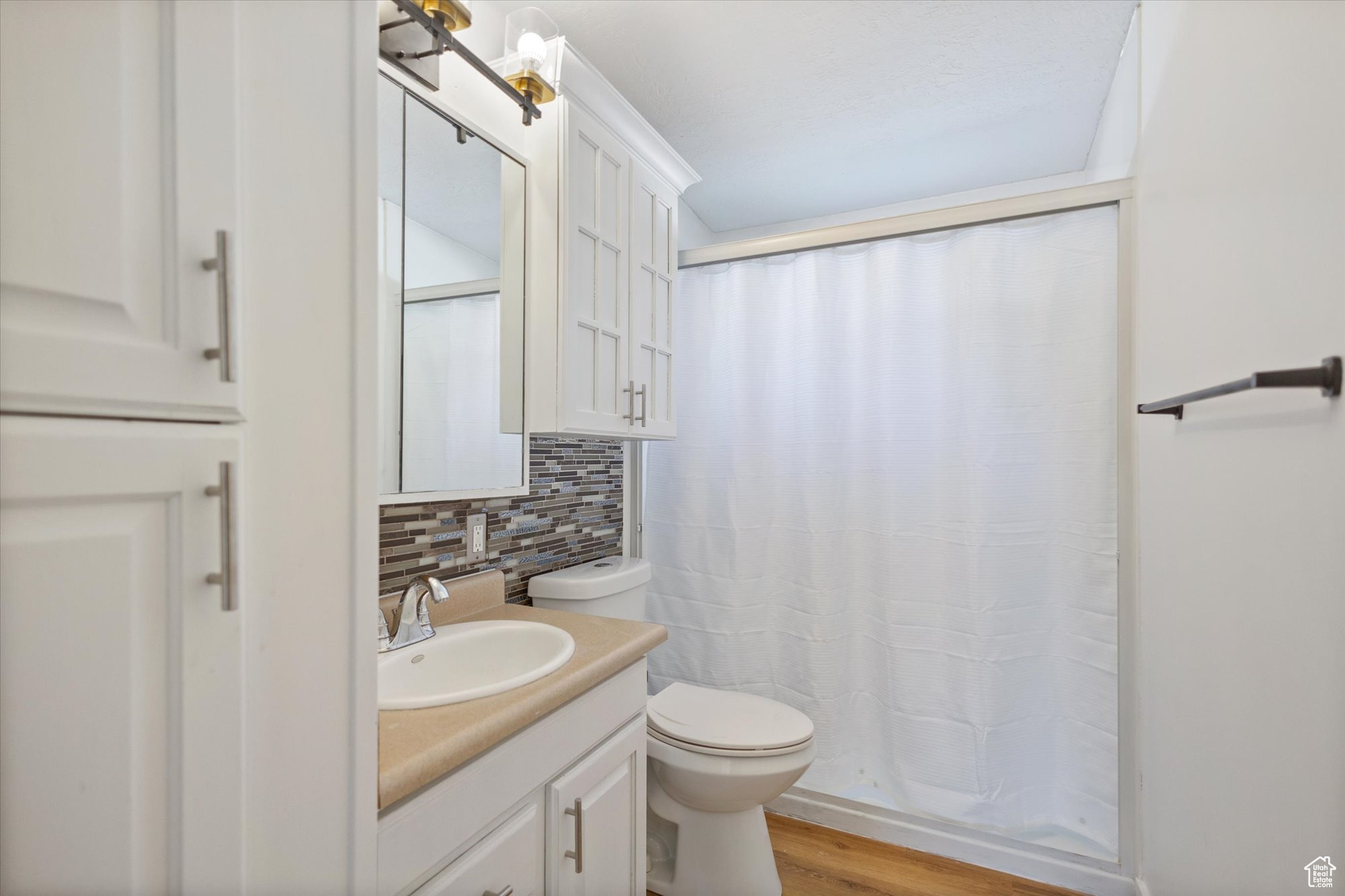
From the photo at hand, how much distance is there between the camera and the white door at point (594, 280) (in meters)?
1.60

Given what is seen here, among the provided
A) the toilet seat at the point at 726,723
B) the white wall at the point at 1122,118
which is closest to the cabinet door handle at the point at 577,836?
the toilet seat at the point at 726,723

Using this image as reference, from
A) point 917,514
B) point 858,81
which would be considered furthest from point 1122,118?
point 917,514

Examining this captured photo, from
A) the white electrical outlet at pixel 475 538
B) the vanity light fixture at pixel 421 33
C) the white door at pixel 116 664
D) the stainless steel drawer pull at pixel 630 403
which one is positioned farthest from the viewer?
the stainless steel drawer pull at pixel 630 403

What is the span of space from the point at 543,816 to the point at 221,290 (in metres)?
0.95

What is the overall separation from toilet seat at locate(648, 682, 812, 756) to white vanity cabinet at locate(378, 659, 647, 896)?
0.31m

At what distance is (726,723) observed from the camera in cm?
176

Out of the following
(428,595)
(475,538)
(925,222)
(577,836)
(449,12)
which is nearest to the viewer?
(577,836)

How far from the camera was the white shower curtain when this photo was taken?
70.4 inches

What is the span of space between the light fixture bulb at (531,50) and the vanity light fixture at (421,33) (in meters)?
0.16

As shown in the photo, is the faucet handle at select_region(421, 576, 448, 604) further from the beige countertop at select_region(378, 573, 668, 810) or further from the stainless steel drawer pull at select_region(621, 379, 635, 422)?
the stainless steel drawer pull at select_region(621, 379, 635, 422)

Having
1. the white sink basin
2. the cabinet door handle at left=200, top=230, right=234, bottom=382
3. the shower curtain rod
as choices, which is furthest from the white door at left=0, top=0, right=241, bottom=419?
the shower curtain rod

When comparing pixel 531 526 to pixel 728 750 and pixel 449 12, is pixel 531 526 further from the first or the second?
pixel 449 12

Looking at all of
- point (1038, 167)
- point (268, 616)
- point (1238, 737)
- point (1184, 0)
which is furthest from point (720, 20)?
point (1238, 737)

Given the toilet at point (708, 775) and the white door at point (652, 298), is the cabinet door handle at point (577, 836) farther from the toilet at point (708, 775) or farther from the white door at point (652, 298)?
the white door at point (652, 298)
